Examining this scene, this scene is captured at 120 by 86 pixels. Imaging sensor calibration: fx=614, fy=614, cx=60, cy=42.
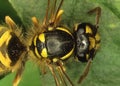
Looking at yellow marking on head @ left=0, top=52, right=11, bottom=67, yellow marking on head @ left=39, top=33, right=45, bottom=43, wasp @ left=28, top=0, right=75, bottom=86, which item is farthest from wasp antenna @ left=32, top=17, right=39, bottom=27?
yellow marking on head @ left=0, top=52, right=11, bottom=67

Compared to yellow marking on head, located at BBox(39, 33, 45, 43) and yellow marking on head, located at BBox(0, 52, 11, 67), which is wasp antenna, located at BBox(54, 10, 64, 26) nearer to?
yellow marking on head, located at BBox(39, 33, 45, 43)

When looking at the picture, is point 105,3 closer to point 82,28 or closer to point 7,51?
point 82,28

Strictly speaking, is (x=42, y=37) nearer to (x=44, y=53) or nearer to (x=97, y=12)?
(x=44, y=53)

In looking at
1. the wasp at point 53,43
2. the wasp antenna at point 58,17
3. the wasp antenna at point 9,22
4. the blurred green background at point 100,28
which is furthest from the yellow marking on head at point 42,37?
the wasp antenna at point 9,22

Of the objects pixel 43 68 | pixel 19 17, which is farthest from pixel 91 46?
pixel 19 17

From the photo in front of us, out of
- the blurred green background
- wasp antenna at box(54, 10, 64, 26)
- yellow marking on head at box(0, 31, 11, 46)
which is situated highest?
yellow marking on head at box(0, 31, 11, 46)

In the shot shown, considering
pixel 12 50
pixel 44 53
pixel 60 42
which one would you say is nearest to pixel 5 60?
pixel 12 50
